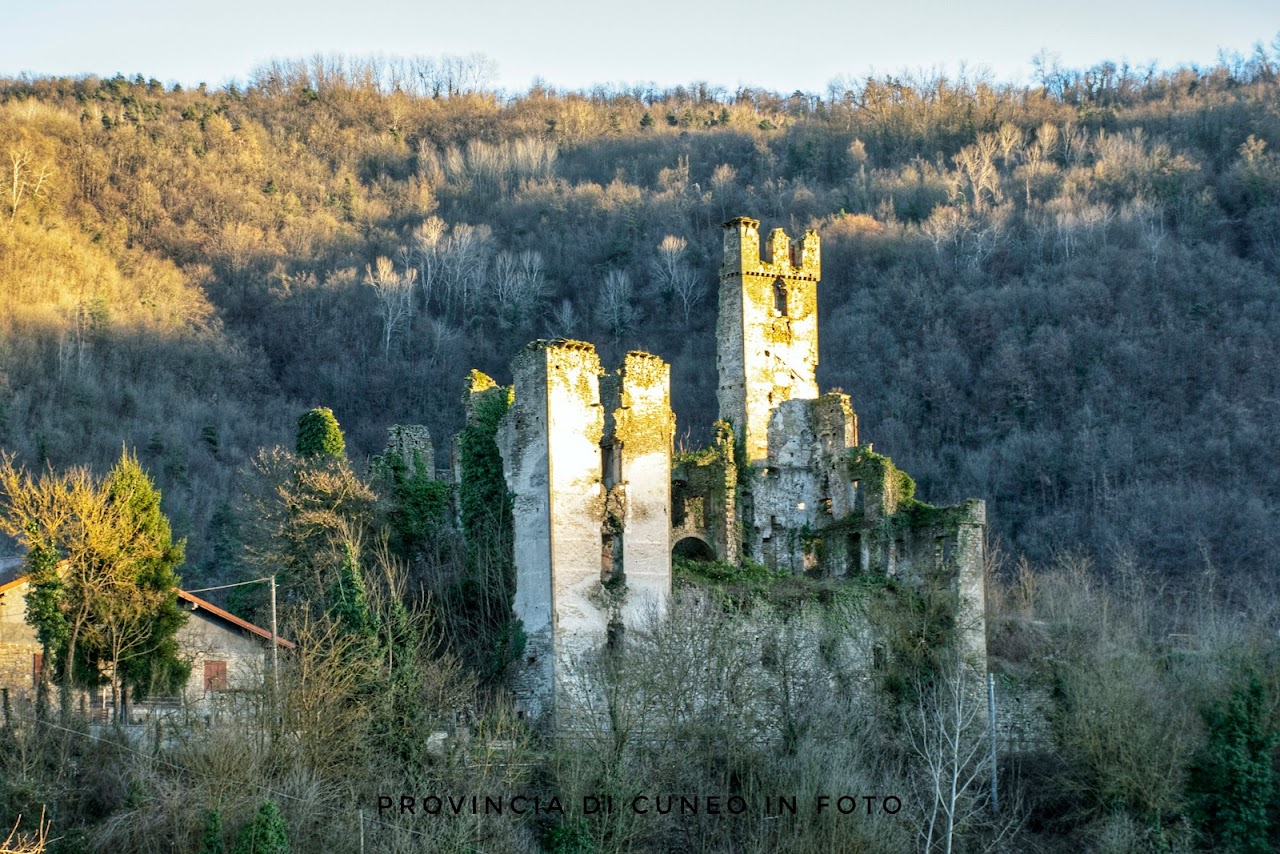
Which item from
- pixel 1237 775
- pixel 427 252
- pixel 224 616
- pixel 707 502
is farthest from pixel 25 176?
pixel 1237 775

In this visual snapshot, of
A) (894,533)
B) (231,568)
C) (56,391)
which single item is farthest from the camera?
(56,391)

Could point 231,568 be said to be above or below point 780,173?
below

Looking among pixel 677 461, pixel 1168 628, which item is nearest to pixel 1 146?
pixel 677 461

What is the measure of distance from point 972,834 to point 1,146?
6303cm

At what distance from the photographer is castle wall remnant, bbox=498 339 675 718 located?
31.2m

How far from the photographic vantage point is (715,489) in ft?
122

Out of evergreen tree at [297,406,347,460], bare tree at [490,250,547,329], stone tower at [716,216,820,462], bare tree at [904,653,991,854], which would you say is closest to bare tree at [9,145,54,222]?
bare tree at [490,250,547,329]

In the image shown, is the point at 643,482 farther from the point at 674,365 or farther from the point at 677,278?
the point at 677,278

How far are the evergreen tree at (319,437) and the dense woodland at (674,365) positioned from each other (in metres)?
0.42

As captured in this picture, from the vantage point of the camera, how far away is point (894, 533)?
120 feet

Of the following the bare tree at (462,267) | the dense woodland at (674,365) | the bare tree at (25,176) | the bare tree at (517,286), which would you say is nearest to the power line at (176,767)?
the dense woodland at (674,365)

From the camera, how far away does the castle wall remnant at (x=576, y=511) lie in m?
31.2

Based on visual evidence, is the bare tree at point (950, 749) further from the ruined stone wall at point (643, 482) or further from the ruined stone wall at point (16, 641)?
the ruined stone wall at point (16, 641)

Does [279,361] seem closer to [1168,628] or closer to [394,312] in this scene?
[394,312]
